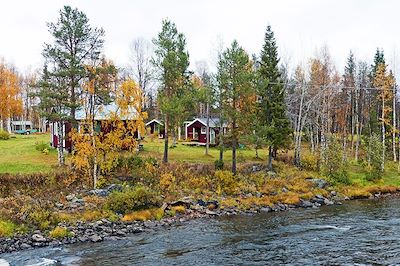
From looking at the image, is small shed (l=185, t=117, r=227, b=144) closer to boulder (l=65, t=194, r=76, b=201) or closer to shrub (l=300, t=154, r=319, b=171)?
shrub (l=300, t=154, r=319, b=171)

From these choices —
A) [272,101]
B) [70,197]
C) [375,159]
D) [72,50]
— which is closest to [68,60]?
[72,50]

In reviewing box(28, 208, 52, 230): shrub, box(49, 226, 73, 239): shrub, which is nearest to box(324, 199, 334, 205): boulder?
box(49, 226, 73, 239): shrub

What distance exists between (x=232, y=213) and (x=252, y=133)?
10062 mm

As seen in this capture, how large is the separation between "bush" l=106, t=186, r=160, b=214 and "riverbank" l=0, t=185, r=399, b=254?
3.57 feet

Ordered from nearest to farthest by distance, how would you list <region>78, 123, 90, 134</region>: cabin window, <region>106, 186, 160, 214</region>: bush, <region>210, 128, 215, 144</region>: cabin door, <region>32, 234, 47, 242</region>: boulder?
<region>32, 234, 47, 242</region>: boulder < <region>106, 186, 160, 214</region>: bush < <region>78, 123, 90, 134</region>: cabin window < <region>210, 128, 215, 144</region>: cabin door

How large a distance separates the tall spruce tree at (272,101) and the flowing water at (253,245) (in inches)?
494

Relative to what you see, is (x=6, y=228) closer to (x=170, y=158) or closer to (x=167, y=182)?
(x=167, y=182)

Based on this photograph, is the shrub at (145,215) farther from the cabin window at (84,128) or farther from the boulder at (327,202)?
the boulder at (327,202)

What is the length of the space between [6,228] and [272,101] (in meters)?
24.9

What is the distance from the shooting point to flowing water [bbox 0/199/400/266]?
666 inches

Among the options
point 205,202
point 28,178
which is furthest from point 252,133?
point 28,178

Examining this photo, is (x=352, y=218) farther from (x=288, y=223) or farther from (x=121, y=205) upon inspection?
(x=121, y=205)

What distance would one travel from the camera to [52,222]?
22.4m

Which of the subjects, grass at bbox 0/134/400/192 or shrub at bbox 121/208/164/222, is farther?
grass at bbox 0/134/400/192
